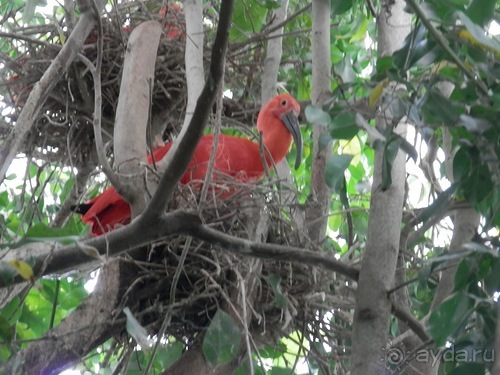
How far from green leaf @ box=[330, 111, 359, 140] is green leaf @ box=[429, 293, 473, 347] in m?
0.32

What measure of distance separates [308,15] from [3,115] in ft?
3.43

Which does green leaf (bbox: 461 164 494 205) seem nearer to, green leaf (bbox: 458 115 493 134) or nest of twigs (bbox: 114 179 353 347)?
green leaf (bbox: 458 115 493 134)

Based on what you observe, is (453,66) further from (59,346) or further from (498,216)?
(59,346)

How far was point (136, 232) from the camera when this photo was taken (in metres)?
1.42

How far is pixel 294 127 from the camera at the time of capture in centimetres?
258

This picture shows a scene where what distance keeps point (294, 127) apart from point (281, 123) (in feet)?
0.30

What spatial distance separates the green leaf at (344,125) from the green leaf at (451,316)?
317mm

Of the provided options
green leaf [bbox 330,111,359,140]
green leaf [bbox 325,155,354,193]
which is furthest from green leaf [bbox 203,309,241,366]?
green leaf [bbox 330,111,359,140]

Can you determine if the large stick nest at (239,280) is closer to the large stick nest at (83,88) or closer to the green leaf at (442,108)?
the large stick nest at (83,88)

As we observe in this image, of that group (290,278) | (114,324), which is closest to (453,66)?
(290,278)

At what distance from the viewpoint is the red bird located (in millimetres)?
2174

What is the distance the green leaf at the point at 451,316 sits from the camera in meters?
1.24

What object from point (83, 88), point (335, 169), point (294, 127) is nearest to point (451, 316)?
point (335, 169)

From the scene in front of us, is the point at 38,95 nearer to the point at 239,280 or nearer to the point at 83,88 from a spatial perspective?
the point at 239,280
